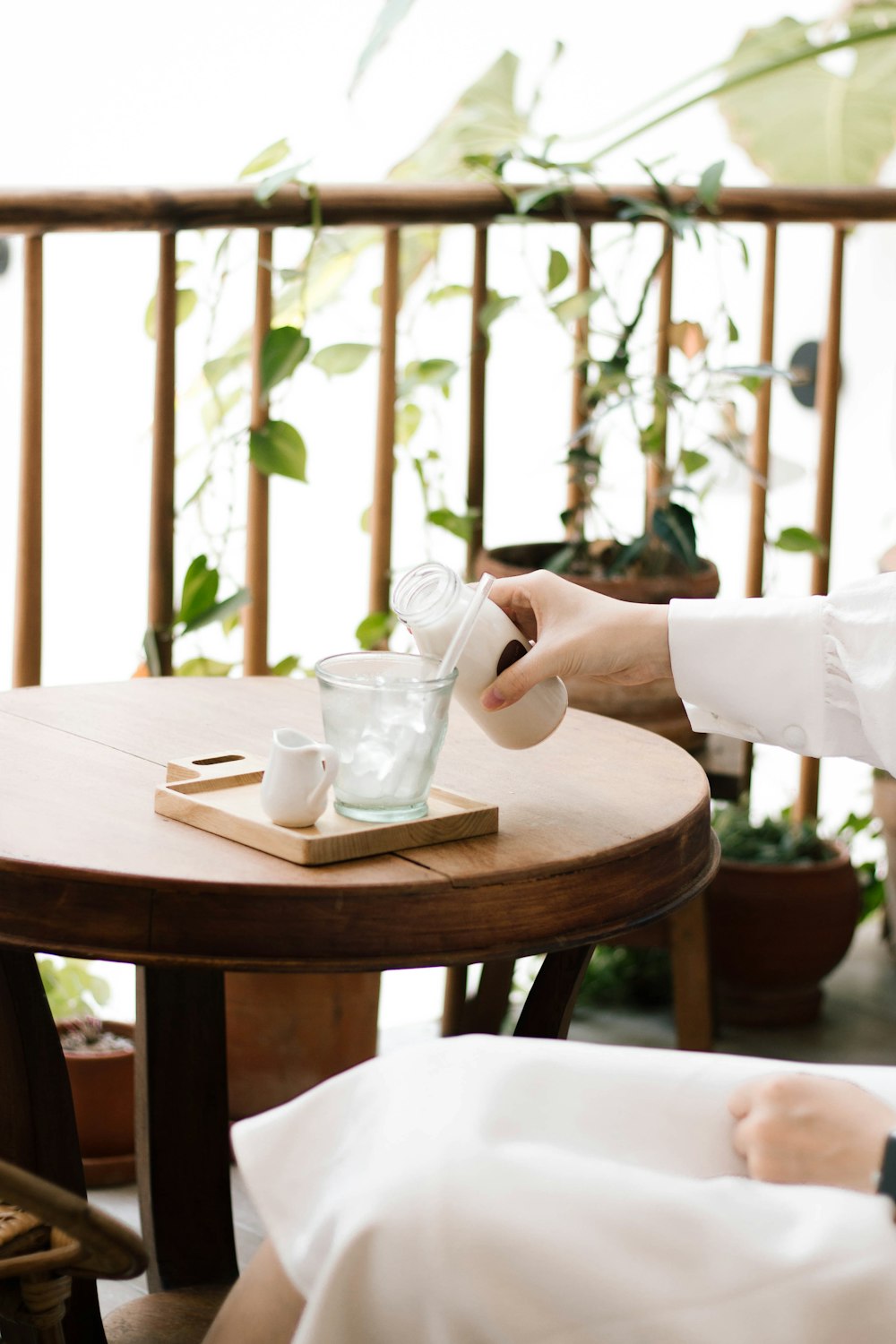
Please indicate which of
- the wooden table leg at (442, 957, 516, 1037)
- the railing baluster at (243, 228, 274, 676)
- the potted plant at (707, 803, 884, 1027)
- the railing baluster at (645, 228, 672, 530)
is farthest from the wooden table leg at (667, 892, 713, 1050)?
the railing baluster at (243, 228, 274, 676)

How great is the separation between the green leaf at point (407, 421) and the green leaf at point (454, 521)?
0.17m

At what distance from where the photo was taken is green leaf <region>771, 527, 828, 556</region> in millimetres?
2564

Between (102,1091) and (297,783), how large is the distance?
1.02 metres

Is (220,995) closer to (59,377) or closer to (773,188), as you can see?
(773,188)

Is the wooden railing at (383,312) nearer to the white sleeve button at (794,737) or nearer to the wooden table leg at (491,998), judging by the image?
the wooden table leg at (491,998)

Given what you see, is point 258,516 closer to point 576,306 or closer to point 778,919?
point 576,306

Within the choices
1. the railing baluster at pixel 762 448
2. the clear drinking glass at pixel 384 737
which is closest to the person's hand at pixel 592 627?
the clear drinking glass at pixel 384 737

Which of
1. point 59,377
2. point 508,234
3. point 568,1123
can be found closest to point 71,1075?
point 568,1123

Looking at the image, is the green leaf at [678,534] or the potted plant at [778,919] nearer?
the green leaf at [678,534]

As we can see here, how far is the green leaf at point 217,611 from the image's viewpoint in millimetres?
2182

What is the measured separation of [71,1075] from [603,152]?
5.33ft

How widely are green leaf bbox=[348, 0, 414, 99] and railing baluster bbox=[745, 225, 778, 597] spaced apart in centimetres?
84

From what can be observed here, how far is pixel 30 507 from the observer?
7.06ft

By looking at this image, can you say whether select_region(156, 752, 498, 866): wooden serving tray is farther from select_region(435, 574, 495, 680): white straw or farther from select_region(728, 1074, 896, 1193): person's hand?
select_region(728, 1074, 896, 1193): person's hand
